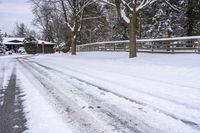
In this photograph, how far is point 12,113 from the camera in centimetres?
681

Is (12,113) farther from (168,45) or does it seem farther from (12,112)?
(168,45)

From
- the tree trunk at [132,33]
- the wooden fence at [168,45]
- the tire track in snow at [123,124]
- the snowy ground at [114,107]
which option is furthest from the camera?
the wooden fence at [168,45]

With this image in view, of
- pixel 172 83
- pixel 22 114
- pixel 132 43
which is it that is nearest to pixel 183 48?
pixel 132 43

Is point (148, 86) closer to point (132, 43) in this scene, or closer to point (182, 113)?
point (182, 113)

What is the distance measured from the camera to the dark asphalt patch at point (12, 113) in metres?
5.61

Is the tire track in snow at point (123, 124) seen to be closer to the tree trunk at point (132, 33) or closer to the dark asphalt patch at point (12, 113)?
the dark asphalt patch at point (12, 113)

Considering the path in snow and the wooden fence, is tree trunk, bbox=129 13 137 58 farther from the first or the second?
the path in snow

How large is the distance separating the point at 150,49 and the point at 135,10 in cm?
718

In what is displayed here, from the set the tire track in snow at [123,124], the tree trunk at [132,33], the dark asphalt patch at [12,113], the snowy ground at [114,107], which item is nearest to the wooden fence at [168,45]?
the tree trunk at [132,33]

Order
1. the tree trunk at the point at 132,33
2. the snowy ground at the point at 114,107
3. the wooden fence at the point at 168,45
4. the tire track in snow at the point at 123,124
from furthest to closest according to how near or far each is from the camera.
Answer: the wooden fence at the point at 168,45
the tree trunk at the point at 132,33
the snowy ground at the point at 114,107
the tire track in snow at the point at 123,124

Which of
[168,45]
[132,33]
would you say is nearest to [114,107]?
[132,33]

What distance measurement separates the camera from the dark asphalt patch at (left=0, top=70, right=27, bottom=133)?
561cm

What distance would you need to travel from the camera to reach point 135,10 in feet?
71.8

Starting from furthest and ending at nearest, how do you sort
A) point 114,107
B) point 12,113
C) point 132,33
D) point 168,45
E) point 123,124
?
point 168,45 < point 132,33 < point 114,107 < point 12,113 < point 123,124
